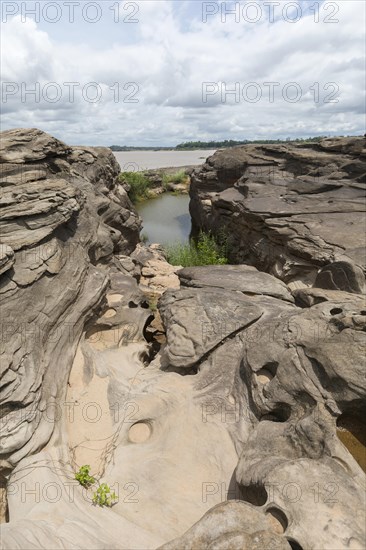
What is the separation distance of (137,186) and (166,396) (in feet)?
104

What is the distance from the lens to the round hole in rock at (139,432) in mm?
5828

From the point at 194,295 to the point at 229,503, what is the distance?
15.8ft

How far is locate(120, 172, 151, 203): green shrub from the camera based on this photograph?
116 ft

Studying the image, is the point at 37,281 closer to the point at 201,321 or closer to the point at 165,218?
the point at 201,321

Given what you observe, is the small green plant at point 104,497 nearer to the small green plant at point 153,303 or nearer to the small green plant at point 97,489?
the small green plant at point 97,489

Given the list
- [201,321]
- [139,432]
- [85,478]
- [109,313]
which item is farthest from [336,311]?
[109,313]

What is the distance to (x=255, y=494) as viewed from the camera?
421 cm

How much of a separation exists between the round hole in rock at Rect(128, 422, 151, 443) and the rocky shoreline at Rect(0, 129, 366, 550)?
3 centimetres

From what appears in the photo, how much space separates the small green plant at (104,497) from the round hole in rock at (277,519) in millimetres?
2119

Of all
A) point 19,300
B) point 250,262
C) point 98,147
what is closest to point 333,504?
point 19,300

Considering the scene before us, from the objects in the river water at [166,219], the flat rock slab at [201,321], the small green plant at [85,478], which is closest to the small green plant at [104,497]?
the small green plant at [85,478]

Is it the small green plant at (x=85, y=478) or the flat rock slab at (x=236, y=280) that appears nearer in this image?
the small green plant at (x=85, y=478)

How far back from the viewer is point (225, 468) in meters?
5.11

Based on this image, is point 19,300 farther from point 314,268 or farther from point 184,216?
point 184,216
